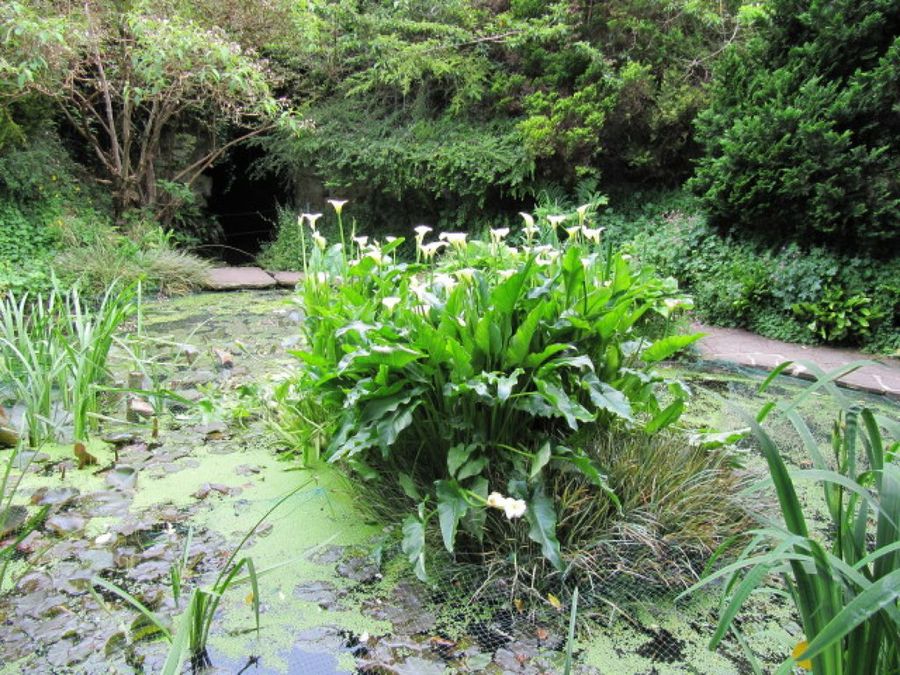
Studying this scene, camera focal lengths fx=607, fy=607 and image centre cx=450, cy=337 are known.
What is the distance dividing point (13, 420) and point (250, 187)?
6.80 metres

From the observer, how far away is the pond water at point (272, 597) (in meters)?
1.35

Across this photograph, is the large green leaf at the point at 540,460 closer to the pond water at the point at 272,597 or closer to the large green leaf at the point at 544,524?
the large green leaf at the point at 544,524

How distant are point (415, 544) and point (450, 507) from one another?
130 millimetres

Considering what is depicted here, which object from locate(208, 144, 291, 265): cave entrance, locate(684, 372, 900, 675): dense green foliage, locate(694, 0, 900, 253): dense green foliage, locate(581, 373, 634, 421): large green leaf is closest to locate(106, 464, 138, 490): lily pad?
locate(581, 373, 634, 421): large green leaf

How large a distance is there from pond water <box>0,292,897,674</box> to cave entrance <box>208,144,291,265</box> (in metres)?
6.56

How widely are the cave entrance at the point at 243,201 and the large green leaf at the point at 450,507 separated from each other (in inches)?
287

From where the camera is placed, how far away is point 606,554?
1.67 metres

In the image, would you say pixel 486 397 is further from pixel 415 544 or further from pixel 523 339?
pixel 415 544

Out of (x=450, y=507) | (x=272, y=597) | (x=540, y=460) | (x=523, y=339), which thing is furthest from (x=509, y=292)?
(x=272, y=597)

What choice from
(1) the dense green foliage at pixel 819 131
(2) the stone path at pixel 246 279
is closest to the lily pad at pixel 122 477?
(2) the stone path at pixel 246 279

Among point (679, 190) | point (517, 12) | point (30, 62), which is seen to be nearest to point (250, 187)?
point (30, 62)

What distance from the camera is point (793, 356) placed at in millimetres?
3926

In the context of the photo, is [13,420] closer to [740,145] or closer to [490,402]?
[490,402]

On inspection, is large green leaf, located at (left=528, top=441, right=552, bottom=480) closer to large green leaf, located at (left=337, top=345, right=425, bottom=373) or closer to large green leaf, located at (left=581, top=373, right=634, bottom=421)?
large green leaf, located at (left=581, top=373, right=634, bottom=421)
